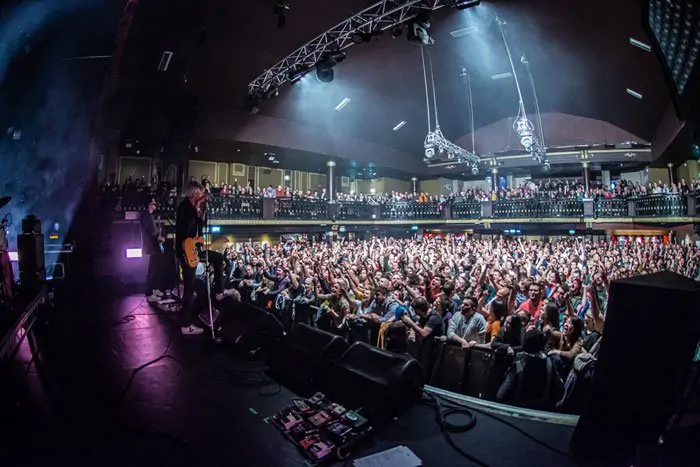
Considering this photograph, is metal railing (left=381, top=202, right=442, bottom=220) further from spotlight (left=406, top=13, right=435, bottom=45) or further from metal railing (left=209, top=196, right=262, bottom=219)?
spotlight (left=406, top=13, right=435, bottom=45)

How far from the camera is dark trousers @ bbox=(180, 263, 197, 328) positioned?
3.93 meters

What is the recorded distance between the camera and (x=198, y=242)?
12.8 feet

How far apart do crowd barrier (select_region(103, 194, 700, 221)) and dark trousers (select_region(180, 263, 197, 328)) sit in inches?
236

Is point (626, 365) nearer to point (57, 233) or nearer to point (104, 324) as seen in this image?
point (104, 324)

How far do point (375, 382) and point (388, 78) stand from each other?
47.0ft

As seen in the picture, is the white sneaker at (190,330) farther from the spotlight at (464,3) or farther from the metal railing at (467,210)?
the metal railing at (467,210)

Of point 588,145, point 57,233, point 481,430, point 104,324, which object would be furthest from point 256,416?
point 588,145

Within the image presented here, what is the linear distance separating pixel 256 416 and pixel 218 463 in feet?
1.52

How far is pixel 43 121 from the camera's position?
7492 millimetres

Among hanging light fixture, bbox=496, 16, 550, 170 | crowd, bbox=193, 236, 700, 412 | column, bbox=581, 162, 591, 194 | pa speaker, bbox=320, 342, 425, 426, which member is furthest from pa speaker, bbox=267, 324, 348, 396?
column, bbox=581, 162, 591, 194

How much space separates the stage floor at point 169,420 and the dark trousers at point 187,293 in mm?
551

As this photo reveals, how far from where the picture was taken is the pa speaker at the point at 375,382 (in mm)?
2129

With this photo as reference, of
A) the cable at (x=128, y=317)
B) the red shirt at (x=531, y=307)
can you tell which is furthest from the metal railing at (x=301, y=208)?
the red shirt at (x=531, y=307)

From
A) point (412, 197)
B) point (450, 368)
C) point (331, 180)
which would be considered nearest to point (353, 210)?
point (331, 180)
